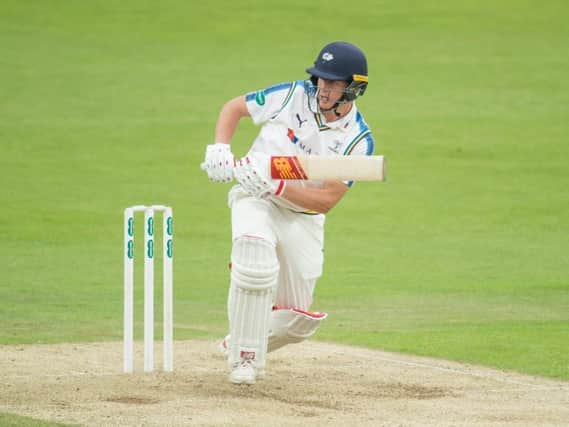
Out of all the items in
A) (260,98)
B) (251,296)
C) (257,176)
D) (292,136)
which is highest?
(260,98)

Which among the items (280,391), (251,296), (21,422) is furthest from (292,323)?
(21,422)

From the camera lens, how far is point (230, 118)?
24.0 ft

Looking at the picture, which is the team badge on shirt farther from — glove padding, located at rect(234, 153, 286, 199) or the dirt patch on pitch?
the dirt patch on pitch

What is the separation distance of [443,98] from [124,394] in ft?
Result: 46.8

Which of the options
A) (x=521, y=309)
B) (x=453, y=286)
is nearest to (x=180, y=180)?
(x=453, y=286)

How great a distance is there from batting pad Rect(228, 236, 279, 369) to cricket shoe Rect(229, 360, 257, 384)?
0.10 ft

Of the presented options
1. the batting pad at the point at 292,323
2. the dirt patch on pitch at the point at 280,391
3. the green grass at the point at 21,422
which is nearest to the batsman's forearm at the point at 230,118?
the batting pad at the point at 292,323

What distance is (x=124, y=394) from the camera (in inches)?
268

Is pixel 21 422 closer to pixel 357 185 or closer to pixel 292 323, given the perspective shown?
pixel 292 323

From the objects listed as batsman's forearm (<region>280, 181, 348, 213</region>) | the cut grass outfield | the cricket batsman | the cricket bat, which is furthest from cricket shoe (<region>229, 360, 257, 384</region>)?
the cut grass outfield

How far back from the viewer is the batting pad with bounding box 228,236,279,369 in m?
6.81

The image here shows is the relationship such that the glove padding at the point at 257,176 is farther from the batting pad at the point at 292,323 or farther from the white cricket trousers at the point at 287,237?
the batting pad at the point at 292,323

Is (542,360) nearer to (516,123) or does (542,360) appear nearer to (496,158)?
(496,158)

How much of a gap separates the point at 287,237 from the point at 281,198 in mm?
256
